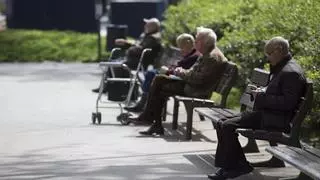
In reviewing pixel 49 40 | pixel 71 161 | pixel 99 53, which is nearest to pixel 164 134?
pixel 71 161

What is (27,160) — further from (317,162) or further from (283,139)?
(317,162)

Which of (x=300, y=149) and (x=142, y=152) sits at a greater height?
(x=300, y=149)

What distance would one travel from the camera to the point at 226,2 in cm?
1619

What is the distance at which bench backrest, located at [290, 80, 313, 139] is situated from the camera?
784cm

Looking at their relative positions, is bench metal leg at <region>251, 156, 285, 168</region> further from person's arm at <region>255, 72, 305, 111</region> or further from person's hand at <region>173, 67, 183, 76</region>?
person's hand at <region>173, 67, 183, 76</region>

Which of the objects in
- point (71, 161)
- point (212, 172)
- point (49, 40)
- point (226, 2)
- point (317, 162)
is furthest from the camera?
point (49, 40)

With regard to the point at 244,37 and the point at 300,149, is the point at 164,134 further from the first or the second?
the point at 300,149

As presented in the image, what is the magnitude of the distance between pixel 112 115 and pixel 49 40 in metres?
14.5

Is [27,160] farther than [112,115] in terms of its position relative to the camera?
No

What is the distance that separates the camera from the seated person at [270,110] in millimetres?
7969

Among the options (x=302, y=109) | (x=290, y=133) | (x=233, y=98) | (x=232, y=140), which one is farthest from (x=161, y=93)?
(x=302, y=109)

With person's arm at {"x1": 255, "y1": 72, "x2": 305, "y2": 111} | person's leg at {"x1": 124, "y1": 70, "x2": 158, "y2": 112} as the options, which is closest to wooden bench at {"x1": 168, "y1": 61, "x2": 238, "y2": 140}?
person's leg at {"x1": 124, "y1": 70, "x2": 158, "y2": 112}

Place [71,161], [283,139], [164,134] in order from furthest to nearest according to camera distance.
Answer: [164,134]
[71,161]
[283,139]

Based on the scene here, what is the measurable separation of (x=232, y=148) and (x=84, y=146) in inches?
110
